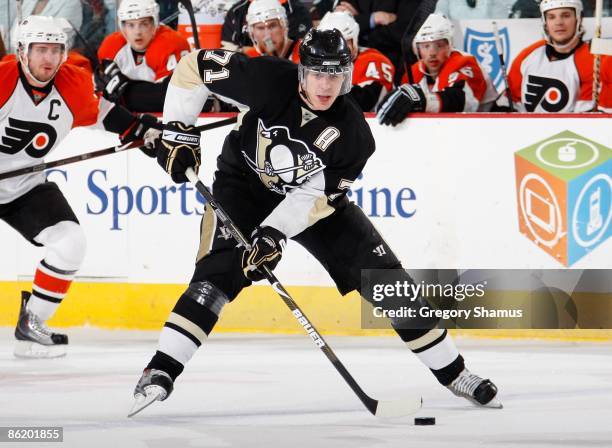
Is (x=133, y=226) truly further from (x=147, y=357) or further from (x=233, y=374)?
(x=233, y=374)

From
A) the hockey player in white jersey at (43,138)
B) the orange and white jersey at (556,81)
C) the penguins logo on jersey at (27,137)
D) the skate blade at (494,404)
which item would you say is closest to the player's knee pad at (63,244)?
the hockey player in white jersey at (43,138)

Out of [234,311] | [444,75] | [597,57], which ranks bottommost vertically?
[234,311]

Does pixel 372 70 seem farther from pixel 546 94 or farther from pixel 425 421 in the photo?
pixel 425 421

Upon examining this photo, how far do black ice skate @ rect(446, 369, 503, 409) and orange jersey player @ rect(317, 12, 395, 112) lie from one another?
183cm

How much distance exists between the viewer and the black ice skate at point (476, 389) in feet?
12.7

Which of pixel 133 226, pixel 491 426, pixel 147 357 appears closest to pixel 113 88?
pixel 133 226

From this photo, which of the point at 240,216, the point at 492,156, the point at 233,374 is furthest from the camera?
the point at 492,156

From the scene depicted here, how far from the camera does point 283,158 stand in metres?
3.78

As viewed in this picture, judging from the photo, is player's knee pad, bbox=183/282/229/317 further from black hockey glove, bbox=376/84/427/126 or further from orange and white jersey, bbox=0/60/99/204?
black hockey glove, bbox=376/84/427/126

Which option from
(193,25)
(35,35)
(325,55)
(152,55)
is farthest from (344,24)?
(325,55)

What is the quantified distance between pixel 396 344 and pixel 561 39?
149cm

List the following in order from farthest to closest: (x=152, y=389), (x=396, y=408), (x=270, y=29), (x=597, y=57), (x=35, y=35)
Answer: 1. (x=270, y=29)
2. (x=597, y=57)
3. (x=35, y=35)
4. (x=396, y=408)
5. (x=152, y=389)

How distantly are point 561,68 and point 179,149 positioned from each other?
2.23m

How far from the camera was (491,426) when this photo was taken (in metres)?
3.63
